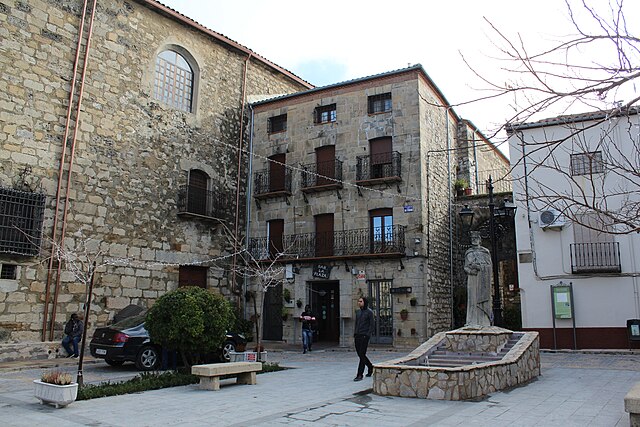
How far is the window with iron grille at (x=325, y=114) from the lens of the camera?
2083 cm

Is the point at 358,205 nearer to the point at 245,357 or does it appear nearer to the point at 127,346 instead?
the point at 245,357

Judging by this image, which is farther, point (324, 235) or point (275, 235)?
point (275, 235)

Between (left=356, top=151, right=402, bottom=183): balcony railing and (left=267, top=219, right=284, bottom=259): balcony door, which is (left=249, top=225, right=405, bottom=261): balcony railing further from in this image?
(left=356, top=151, right=402, bottom=183): balcony railing

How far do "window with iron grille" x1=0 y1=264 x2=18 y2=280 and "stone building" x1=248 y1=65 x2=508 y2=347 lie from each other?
8814 mm

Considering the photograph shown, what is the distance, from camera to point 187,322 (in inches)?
379

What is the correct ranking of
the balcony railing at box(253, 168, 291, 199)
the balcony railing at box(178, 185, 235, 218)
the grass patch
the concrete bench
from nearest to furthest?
the grass patch → the concrete bench → the balcony railing at box(178, 185, 235, 218) → the balcony railing at box(253, 168, 291, 199)

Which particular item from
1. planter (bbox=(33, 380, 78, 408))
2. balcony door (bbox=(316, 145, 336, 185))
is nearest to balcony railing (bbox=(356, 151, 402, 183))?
balcony door (bbox=(316, 145, 336, 185))

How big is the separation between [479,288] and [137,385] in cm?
705

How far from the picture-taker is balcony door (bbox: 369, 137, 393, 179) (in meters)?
19.1

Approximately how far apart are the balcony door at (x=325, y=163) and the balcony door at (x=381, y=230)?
2.27 m

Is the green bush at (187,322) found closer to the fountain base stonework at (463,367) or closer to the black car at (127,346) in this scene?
the black car at (127,346)

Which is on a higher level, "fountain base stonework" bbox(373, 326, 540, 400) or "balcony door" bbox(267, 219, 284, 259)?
"balcony door" bbox(267, 219, 284, 259)

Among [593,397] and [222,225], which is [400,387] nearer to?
[593,397]

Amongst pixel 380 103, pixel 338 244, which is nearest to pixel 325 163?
pixel 380 103
